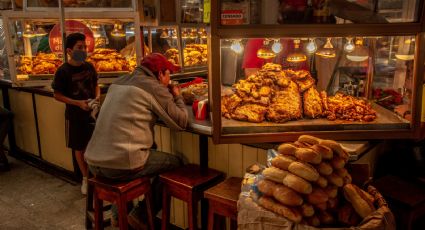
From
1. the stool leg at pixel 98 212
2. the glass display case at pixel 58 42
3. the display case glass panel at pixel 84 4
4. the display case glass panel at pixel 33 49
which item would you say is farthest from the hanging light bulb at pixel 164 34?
the stool leg at pixel 98 212

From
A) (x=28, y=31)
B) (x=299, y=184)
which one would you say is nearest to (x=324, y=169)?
(x=299, y=184)

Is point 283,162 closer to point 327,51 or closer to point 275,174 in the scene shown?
point 275,174

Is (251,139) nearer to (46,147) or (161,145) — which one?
(161,145)

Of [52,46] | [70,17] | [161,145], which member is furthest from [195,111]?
[52,46]

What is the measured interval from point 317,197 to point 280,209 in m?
0.22

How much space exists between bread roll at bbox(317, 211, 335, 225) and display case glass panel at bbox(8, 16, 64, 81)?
13.6 ft

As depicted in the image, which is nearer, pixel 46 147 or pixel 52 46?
pixel 52 46

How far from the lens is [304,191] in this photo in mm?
2092

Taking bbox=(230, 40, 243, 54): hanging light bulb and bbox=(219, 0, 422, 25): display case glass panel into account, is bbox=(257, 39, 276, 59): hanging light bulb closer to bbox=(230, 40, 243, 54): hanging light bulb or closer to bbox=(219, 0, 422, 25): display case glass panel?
bbox=(230, 40, 243, 54): hanging light bulb

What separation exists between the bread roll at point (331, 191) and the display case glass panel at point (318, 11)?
3.47 ft

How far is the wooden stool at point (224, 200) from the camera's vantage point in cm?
258

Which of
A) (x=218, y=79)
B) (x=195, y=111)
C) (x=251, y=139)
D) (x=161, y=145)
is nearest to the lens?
(x=218, y=79)

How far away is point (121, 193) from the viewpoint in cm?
296

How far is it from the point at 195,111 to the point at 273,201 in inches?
53.4
